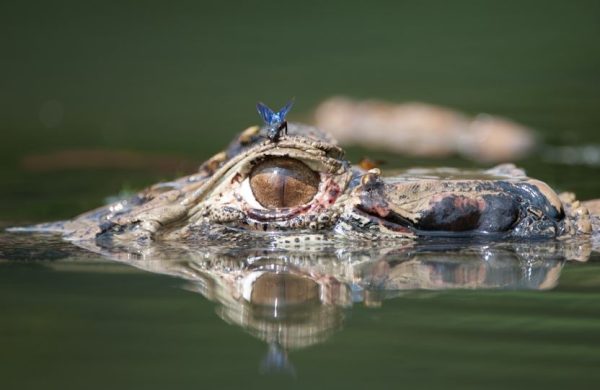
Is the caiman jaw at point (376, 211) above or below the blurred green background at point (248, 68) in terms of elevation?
below

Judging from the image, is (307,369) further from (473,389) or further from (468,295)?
(468,295)

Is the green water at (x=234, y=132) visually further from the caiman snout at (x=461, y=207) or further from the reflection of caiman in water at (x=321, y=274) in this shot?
the caiman snout at (x=461, y=207)

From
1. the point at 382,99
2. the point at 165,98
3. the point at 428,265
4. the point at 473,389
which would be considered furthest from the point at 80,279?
the point at 165,98

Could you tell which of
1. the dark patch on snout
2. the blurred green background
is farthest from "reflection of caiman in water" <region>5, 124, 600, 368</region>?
the blurred green background

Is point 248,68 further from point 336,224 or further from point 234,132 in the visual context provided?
point 336,224

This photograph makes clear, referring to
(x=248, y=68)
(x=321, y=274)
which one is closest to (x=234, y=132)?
(x=248, y=68)

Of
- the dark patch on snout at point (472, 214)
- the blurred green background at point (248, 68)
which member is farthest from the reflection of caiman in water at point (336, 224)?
the blurred green background at point (248, 68)
